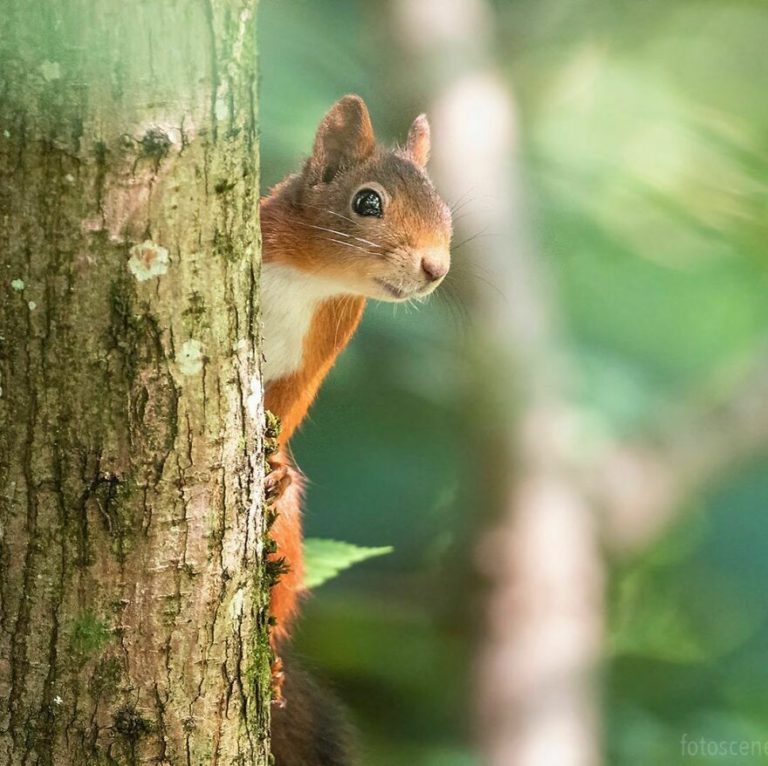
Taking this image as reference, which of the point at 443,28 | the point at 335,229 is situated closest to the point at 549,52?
the point at 443,28

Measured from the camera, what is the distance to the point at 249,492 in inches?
52.2

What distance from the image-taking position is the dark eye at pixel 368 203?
2047mm

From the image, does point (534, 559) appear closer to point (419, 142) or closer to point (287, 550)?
point (287, 550)

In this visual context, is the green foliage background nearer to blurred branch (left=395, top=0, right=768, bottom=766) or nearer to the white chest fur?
blurred branch (left=395, top=0, right=768, bottom=766)

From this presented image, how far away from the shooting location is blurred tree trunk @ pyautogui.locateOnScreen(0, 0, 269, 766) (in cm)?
112

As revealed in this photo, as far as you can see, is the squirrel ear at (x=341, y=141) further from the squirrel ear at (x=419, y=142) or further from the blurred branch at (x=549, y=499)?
the blurred branch at (x=549, y=499)

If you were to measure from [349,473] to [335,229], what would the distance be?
61.7 inches

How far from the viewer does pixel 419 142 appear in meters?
2.27

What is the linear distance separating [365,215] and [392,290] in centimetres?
16

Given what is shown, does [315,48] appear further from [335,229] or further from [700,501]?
[700,501]

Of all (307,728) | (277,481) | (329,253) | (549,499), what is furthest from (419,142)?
(549,499)

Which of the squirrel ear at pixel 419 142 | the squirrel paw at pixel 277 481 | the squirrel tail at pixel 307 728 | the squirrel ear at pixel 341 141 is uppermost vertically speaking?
the squirrel ear at pixel 419 142

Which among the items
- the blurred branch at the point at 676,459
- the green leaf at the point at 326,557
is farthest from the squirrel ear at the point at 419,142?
the blurred branch at the point at 676,459

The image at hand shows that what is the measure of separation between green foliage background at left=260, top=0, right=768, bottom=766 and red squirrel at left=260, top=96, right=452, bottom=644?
0.97 metres
